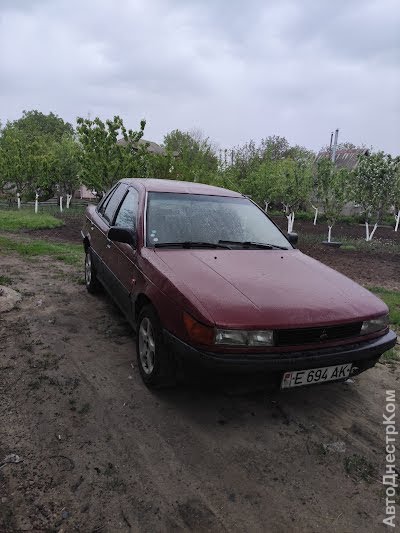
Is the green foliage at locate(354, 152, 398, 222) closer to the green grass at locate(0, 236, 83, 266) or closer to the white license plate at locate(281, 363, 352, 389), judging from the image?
the green grass at locate(0, 236, 83, 266)

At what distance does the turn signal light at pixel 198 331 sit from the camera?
2463mm

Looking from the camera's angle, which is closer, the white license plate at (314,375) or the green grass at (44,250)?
the white license plate at (314,375)

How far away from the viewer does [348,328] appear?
2766mm

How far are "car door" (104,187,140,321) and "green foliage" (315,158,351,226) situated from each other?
11.5m

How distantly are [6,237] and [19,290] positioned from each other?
5.81 meters

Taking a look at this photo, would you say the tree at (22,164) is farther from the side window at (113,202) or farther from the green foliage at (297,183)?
the side window at (113,202)

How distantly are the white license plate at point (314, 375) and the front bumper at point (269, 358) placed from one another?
5 centimetres

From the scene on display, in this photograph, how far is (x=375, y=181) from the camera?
47.6 ft

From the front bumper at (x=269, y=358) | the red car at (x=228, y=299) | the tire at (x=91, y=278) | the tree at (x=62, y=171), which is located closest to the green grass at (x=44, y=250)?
the tire at (x=91, y=278)

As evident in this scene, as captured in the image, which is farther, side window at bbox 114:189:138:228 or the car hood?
side window at bbox 114:189:138:228

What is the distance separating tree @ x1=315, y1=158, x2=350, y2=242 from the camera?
14.2 m

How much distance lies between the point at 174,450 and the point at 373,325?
5.58ft

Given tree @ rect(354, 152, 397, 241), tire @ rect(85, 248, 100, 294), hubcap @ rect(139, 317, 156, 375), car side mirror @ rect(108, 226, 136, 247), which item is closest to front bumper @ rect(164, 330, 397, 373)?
hubcap @ rect(139, 317, 156, 375)

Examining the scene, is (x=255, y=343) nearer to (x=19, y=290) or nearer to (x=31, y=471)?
(x=31, y=471)
